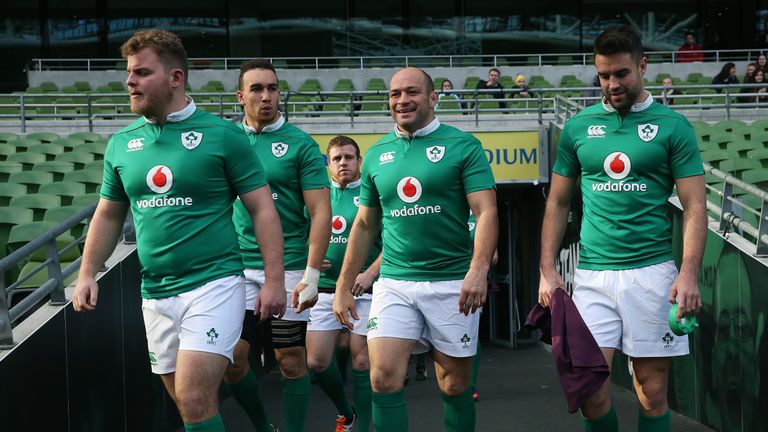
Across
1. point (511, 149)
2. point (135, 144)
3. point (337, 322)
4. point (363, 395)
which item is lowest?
point (363, 395)

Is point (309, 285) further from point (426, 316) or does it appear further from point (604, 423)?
point (604, 423)

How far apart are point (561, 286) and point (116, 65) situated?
2553 centimetres

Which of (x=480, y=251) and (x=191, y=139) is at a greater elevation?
(x=191, y=139)

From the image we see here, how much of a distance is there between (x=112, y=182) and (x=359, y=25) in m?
26.8

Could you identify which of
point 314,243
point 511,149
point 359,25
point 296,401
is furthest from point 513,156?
point 359,25

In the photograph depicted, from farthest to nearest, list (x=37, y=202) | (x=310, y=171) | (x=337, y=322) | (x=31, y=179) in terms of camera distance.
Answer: (x=31, y=179) → (x=37, y=202) → (x=337, y=322) → (x=310, y=171)

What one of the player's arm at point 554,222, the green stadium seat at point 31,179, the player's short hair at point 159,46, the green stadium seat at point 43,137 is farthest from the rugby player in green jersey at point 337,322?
the green stadium seat at point 43,137

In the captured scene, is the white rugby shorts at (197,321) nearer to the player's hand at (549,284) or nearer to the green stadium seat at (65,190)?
the player's hand at (549,284)

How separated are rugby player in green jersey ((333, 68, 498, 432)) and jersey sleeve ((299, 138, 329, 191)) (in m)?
0.79

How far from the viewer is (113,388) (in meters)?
6.50

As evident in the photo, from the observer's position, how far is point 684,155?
4930mm

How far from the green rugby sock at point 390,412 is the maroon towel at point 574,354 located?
831 mm

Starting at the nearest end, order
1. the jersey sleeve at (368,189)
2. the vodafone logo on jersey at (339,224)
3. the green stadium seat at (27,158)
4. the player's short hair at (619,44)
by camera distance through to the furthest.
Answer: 1. the player's short hair at (619,44)
2. the jersey sleeve at (368,189)
3. the vodafone logo on jersey at (339,224)
4. the green stadium seat at (27,158)

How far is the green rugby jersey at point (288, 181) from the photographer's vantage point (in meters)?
6.18
